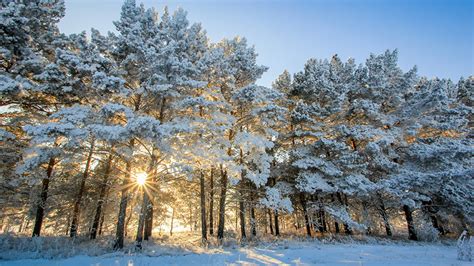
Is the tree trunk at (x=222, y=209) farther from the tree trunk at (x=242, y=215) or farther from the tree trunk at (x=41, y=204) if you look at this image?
the tree trunk at (x=41, y=204)

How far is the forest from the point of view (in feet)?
34.8

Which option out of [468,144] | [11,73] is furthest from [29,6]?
[468,144]

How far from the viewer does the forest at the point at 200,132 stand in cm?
1059

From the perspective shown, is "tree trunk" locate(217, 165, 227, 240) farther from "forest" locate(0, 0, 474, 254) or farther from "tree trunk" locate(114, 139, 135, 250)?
"tree trunk" locate(114, 139, 135, 250)

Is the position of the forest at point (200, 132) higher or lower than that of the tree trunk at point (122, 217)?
higher

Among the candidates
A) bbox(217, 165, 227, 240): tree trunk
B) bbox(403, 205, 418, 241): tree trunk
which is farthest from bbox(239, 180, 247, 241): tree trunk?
bbox(403, 205, 418, 241): tree trunk

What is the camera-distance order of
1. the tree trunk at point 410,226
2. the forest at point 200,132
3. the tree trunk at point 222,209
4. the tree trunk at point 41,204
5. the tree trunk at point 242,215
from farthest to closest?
the tree trunk at point 410,226
the tree trunk at point 242,215
the tree trunk at point 222,209
the tree trunk at point 41,204
the forest at point 200,132

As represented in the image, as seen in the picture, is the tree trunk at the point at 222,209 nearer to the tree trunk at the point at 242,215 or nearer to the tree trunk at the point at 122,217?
the tree trunk at the point at 242,215

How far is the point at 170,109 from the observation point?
12945 mm

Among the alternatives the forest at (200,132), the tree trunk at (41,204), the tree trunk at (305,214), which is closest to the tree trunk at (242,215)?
the forest at (200,132)

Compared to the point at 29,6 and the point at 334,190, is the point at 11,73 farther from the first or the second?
the point at 334,190

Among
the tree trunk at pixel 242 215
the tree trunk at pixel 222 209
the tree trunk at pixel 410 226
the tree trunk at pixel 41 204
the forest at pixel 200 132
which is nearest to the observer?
the forest at pixel 200 132

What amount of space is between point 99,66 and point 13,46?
4529mm

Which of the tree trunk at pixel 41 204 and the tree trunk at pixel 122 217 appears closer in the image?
the tree trunk at pixel 122 217
